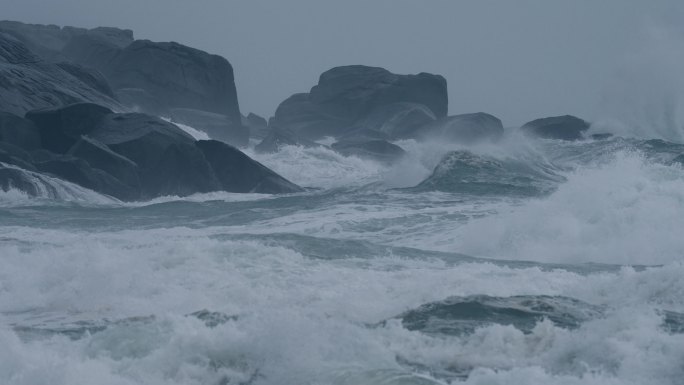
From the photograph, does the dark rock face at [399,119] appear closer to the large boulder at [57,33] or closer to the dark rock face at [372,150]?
the dark rock face at [372,150]

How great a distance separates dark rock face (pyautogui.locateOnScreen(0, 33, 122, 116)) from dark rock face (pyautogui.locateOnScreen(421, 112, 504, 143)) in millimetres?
28383

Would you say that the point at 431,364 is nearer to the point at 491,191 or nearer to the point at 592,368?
the point at 592,368

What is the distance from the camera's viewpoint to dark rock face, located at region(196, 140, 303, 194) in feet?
89.2

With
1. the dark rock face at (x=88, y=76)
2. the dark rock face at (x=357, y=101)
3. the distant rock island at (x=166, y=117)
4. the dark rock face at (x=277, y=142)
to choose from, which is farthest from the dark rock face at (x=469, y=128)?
the dark rock face at (x=88, y=76)

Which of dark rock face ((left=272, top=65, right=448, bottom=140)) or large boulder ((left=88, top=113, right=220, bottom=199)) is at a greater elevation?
dark rock face ((left=272, top=65, right=448, bottom=140))

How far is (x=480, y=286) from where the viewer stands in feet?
32.1

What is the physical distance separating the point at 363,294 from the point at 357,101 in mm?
64616

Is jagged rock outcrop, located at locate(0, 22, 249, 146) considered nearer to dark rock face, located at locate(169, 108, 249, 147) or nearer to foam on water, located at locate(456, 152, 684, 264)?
dark rock face, located at locate(169, 108, 249, 147)

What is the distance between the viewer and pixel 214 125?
54.0 meters

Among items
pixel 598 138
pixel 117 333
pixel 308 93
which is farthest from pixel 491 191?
pixel 308 93

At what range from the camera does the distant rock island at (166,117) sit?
2591 centimetres

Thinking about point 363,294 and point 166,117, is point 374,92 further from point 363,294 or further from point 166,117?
point 363,294

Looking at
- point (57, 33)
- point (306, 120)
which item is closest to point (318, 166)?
point (306, 120)

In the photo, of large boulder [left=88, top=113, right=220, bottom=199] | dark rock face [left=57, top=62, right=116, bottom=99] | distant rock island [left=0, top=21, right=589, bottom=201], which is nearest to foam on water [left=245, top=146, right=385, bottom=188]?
distant rock island [left=0, top=21, right=589, bottom=201]
